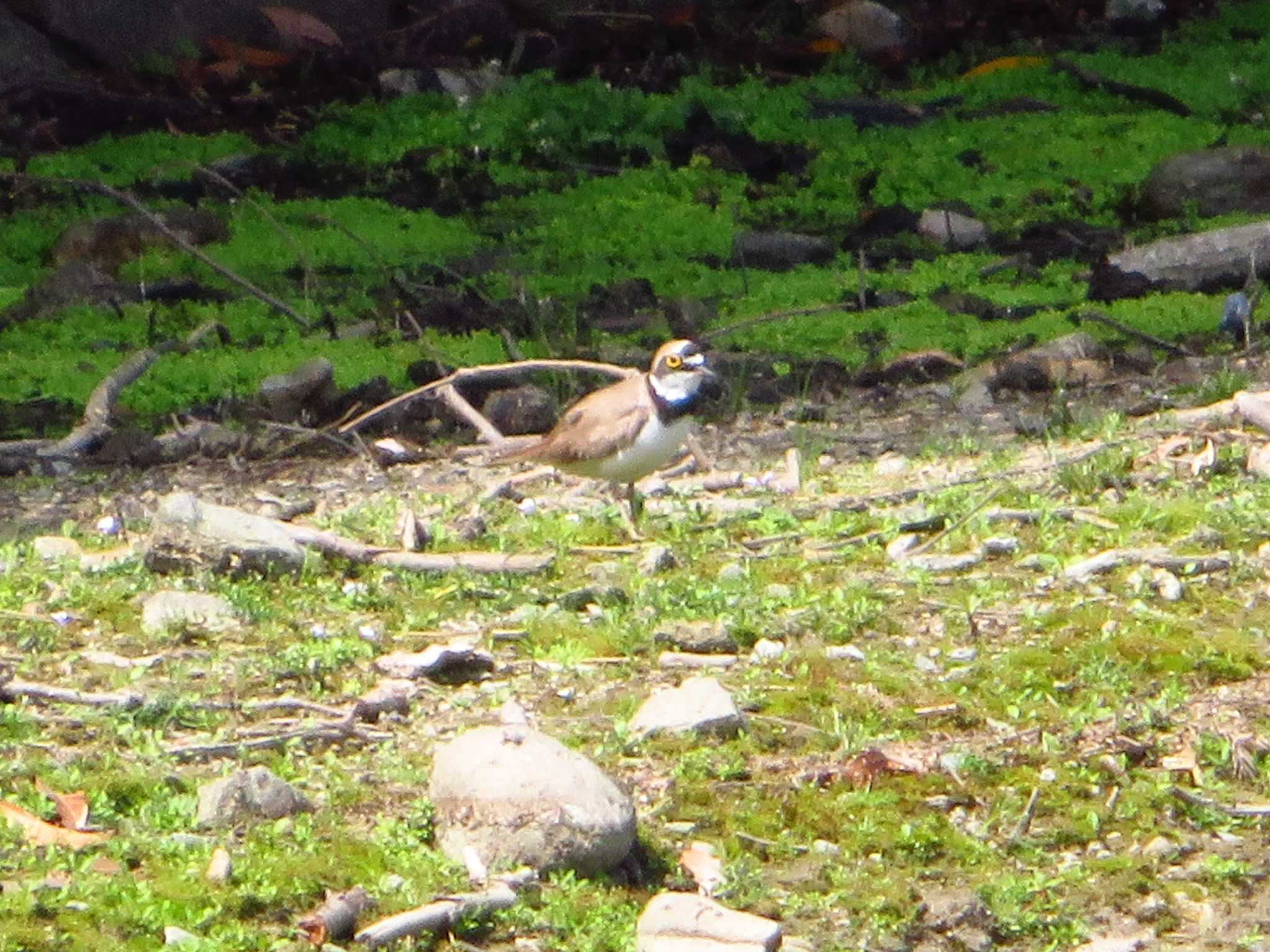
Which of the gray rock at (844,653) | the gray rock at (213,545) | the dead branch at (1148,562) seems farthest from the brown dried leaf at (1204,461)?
the gray rock at (213,545)

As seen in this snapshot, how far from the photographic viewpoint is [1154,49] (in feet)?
44.5

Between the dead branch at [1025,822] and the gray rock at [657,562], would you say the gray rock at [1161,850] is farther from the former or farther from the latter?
the gray rock at [657,562]

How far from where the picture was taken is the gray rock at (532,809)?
13.2 ft

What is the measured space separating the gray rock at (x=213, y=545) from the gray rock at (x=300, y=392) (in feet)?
6.60

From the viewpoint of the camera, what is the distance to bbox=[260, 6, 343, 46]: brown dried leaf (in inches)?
513

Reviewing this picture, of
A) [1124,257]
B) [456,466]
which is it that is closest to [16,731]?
[456,466]

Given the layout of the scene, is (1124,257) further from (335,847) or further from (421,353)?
(335,847)

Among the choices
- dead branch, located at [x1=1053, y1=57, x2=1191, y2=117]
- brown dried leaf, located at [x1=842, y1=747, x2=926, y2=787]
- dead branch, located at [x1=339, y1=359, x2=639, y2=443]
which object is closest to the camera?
brown dried leaf, located at [x1=842, y1=747, x2=926, y2=787]

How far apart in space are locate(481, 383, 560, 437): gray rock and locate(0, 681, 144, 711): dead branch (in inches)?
120

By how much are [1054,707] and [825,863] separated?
2.96 ft

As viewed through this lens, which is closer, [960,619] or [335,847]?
[335,847]

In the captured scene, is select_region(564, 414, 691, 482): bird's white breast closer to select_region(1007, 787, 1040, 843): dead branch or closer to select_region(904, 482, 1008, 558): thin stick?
select_region(904, 482, 1008, 558): thin stick

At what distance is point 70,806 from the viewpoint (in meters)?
4.31

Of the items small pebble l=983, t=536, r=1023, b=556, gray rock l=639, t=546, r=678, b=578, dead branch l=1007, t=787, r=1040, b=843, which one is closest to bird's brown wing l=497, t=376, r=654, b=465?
gray rock l=639, t=546, r=678, b=578
